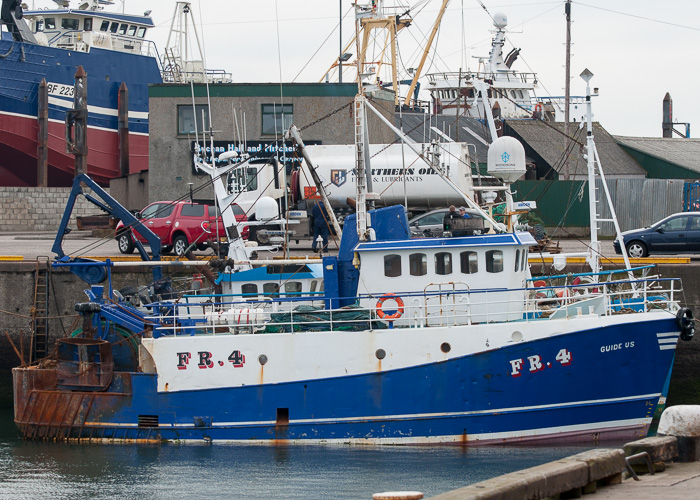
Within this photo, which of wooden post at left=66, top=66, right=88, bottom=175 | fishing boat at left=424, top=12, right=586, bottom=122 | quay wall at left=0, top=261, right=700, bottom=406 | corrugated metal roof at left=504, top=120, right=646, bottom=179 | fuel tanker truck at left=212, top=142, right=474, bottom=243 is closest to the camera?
quay wall at left=0, top=261, right=700, bottom=406

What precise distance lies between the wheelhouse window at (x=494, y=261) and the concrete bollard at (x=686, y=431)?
6200mm

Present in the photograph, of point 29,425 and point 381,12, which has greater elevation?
point 381,12

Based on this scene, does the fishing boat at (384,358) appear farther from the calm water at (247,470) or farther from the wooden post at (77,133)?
the wooden post at (77,133)

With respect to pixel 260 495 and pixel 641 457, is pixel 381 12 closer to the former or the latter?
pixel 260 495

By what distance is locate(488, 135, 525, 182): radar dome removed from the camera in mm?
17250

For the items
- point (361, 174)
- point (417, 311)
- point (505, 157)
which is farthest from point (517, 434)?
point (361, 174)

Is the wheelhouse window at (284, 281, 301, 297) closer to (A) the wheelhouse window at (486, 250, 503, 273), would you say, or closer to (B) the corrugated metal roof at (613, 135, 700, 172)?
(A) the wheelhouse window at (486, 250, 503, 273)

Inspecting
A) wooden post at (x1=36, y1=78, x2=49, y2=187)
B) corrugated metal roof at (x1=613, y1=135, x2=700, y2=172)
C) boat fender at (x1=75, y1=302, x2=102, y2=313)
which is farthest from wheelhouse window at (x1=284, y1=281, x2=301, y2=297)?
wooden post at (x1=36, y1=78, x2=49, y2=187)

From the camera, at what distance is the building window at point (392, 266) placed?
16.8 meters

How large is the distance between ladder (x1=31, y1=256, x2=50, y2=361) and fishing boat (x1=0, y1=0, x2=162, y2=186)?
81.7ft

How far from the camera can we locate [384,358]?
1591 cm

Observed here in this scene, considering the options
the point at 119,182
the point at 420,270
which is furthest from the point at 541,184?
the point at 420,270

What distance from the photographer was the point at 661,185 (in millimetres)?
33094

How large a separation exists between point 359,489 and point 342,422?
2.48 m
